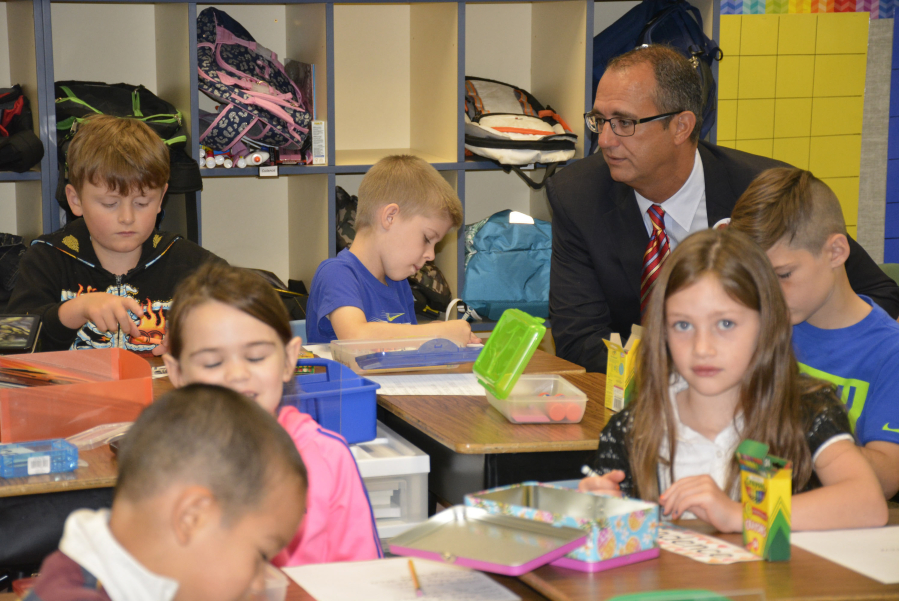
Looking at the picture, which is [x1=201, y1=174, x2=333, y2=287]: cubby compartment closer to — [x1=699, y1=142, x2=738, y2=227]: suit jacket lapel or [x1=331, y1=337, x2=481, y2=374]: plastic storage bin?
[x1=331, y1=337, x2=481, y2=374]: plastic storage bin

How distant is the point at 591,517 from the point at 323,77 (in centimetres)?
250

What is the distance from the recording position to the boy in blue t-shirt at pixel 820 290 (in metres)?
1.69

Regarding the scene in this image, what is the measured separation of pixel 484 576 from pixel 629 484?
0.42m

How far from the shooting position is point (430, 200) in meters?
2.59

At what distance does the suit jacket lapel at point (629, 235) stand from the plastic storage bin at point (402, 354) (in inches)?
25.3

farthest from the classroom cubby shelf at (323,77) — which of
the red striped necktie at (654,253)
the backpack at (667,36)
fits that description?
the red striped necktie at (654,253)

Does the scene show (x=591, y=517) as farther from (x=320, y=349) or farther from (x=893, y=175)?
(x=893, y=175)

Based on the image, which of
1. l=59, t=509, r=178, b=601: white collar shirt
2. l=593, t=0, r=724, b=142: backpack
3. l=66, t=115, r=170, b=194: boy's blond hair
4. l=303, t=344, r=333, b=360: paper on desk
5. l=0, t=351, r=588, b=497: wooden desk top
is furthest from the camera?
l=593, t=0, r=724, b=142: backpack

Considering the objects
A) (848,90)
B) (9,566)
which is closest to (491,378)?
(9,566)

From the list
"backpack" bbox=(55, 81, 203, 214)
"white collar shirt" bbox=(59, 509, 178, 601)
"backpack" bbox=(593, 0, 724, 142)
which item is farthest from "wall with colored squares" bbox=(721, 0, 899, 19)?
"white collar shirt" bbox=(59, 509, 178, 601)

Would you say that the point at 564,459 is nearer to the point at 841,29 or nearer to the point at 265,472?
the point at 265,472

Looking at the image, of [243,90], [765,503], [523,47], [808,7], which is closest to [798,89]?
[808,7]

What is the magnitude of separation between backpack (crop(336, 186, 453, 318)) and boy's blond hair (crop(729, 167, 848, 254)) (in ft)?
5.94

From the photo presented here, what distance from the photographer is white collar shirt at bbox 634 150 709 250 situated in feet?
8.73
